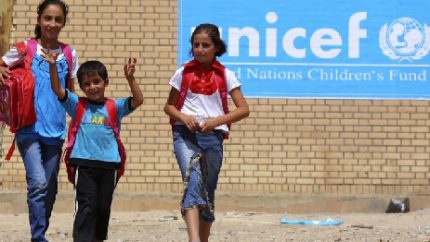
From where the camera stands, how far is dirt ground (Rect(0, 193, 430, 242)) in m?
8.22

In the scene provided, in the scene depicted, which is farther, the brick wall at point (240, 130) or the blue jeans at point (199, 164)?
the brick wall at point (240, 130)

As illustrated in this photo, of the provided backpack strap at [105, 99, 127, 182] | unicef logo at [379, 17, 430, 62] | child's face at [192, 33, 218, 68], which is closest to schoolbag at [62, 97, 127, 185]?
backpack strap at [105, 99, 127, 182]

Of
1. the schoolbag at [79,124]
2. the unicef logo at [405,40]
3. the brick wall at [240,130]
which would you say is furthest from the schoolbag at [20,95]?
the unicef logo at [405,40]

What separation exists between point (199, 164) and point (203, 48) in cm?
74

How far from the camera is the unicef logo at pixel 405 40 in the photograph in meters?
10.9

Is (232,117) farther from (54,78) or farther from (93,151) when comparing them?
(54,78)

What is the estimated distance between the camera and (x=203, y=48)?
6.10m

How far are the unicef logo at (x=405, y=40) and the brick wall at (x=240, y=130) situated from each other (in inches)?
26.7

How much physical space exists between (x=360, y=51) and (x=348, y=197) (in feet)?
5.50

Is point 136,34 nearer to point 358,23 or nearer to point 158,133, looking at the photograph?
point 158,133

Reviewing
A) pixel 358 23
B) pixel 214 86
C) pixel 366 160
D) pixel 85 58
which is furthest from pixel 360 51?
pixel 214 86

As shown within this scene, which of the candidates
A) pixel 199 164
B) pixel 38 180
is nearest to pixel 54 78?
Answer: pixel 38 180

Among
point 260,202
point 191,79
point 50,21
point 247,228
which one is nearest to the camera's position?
point 191,79

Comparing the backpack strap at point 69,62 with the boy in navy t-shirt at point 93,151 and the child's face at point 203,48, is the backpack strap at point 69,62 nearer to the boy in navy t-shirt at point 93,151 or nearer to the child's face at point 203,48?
the boy in navy t-shirt at point 93,151
